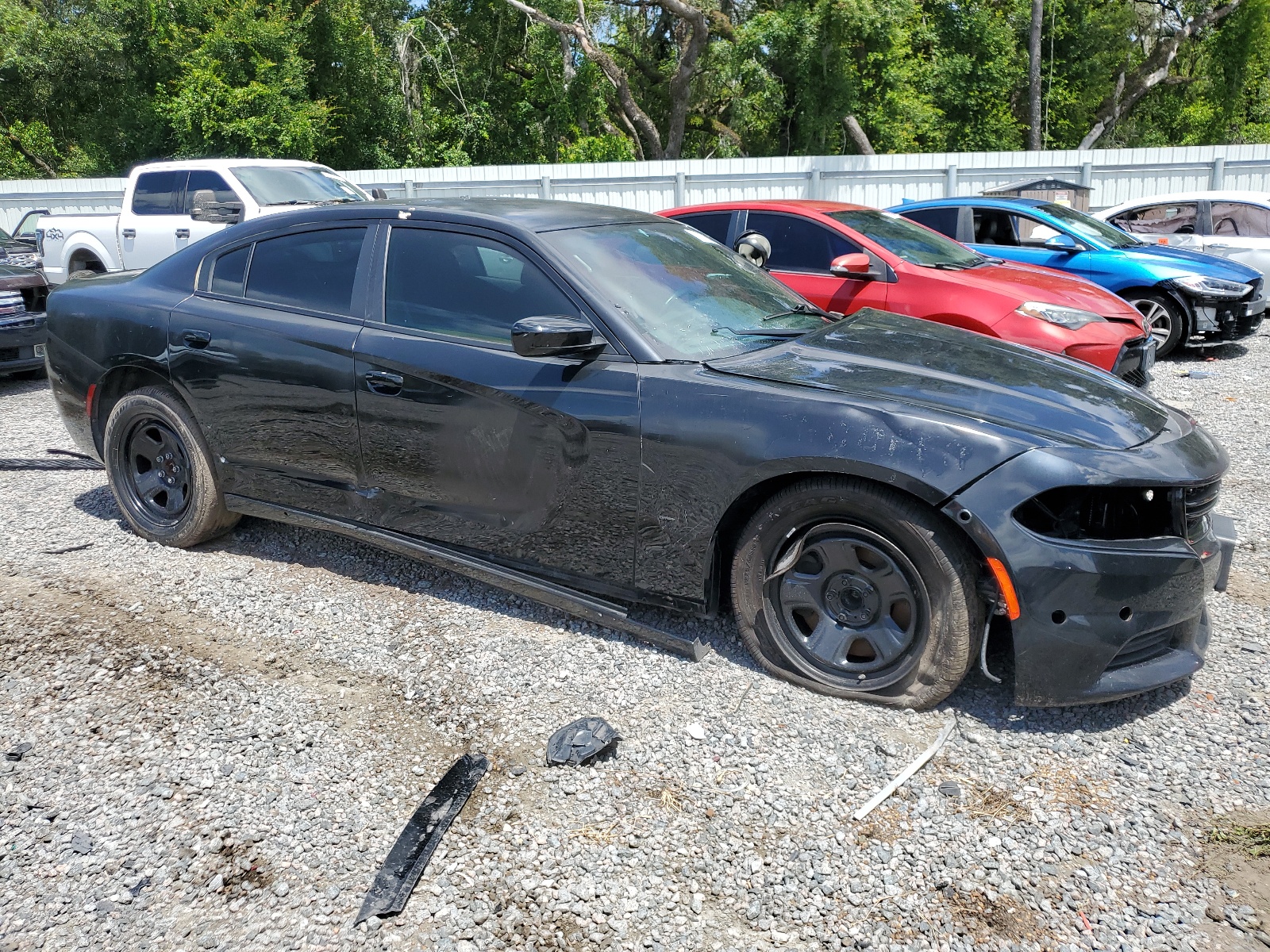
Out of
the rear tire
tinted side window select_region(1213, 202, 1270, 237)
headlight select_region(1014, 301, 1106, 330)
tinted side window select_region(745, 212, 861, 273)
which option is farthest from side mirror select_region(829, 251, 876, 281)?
tinted side window select_region(1213, 202, 1270, 237)

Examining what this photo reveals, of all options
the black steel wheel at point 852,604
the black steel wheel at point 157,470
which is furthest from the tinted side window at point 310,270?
the black steel wheel at point 852,604

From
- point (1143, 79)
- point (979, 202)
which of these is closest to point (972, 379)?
point (979, 202)

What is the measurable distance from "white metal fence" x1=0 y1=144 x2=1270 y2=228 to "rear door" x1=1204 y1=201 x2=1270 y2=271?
5517 mm

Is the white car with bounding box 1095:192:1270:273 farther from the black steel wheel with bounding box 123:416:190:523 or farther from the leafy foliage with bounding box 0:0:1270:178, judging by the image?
the leafy foliage with bounding box 0:0:1270:178

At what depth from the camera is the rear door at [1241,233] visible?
11.7 meters

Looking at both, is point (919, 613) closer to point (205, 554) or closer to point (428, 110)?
point (205, 554)

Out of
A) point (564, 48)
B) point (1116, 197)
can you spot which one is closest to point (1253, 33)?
point (1116, 197)

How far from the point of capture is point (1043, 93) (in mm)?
30453

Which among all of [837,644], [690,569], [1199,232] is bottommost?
[837,644]

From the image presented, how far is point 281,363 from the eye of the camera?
434cm

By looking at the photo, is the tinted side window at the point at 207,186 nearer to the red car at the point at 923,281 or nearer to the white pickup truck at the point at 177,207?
the white pickup truck at the point at 177,207

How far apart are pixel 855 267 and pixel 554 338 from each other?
4554 mm

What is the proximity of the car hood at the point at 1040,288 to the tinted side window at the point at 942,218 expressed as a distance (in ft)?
7.57

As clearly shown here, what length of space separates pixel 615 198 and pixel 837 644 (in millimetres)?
16514
